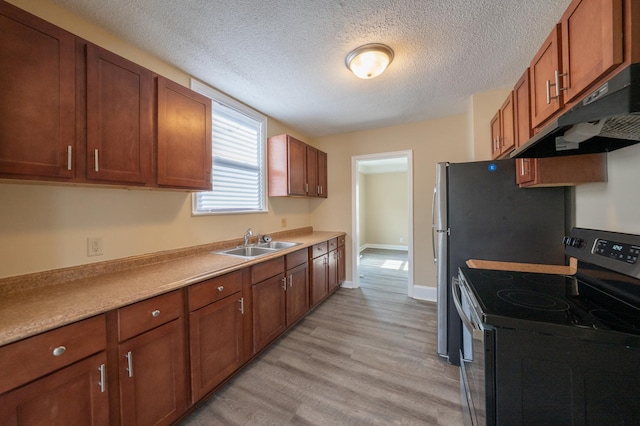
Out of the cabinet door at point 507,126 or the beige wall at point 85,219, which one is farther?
the cabinet door at point 507,126

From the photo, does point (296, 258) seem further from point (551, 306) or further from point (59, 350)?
point (551, 306)

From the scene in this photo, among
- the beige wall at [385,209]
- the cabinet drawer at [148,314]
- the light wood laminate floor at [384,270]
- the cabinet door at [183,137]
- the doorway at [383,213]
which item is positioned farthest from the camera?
the beige wall at [385,209]

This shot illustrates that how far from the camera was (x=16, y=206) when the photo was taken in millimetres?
1261

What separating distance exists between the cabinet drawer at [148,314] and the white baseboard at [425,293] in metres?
3.04

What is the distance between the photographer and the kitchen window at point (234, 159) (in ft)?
7.79

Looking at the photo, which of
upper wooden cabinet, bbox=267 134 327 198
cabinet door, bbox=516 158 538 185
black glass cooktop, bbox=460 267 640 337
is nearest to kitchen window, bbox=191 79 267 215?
upper wooden cabinet, bbox=267 134 327 198

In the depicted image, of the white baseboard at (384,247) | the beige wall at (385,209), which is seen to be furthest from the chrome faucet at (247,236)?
the beige wall at (385,209)

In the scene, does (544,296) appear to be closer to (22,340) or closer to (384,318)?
(384,318)

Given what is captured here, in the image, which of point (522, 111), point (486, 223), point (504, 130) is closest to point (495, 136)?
point (504, 130)

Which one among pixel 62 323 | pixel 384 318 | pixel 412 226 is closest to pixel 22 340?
pixel 62 323

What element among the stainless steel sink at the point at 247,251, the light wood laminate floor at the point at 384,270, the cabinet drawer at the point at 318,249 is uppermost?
the stainless steel sink at the point at 247,251

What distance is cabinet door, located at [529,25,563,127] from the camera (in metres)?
1.20

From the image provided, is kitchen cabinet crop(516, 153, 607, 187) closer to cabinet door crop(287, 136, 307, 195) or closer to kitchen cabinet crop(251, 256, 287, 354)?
kitchen cabinet crop(251, 256, 287, 354)

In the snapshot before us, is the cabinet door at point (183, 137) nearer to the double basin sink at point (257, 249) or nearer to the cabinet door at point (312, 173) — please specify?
the double basin sink at point (257, 249)
